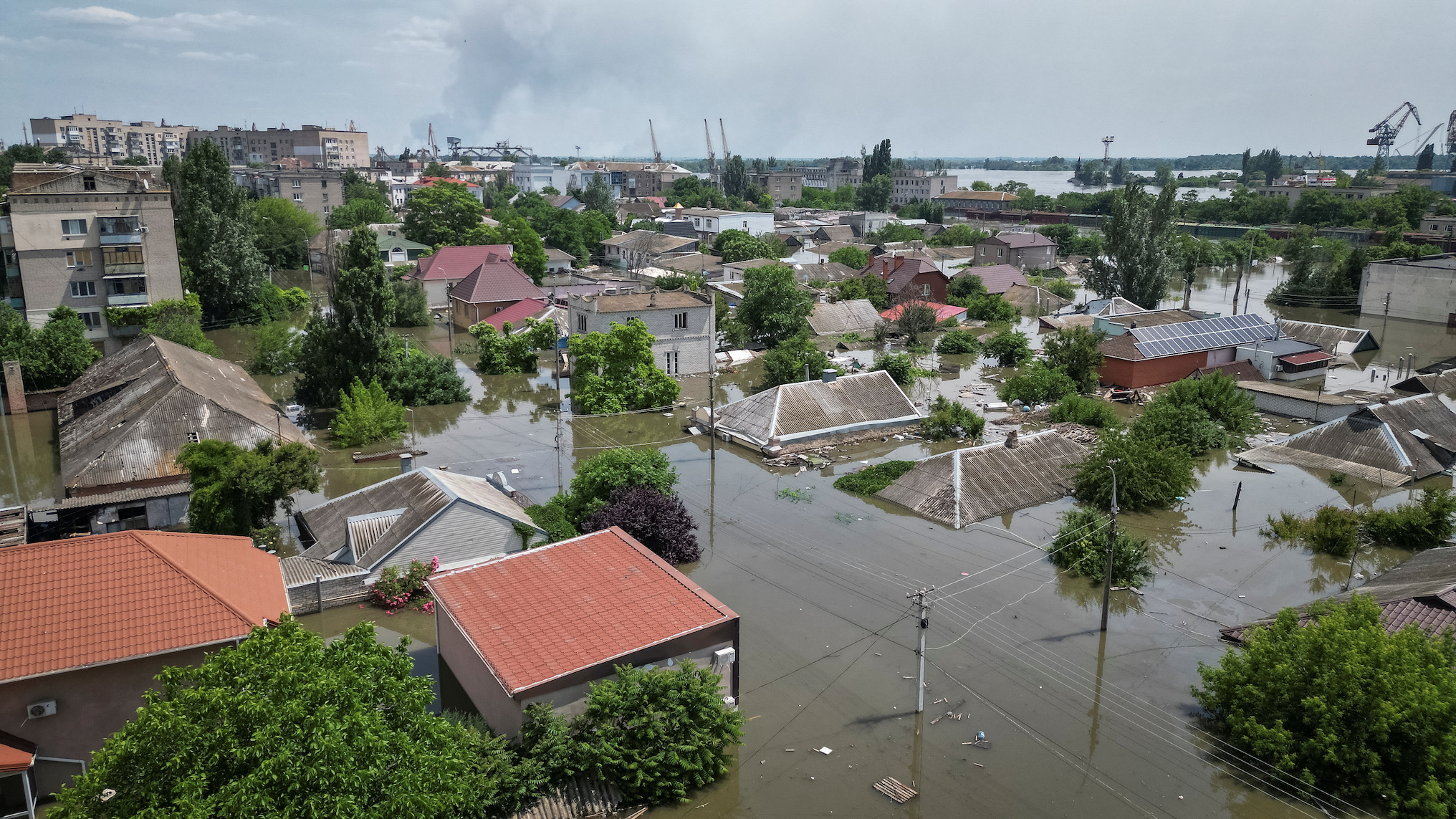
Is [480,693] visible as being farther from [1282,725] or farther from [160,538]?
[1282,725]

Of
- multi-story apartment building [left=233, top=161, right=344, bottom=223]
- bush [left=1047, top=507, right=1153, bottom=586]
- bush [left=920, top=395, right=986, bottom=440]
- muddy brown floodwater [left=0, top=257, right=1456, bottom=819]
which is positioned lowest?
muddy brown floodwater [left=0, top=257, right=1456, bottom=819]

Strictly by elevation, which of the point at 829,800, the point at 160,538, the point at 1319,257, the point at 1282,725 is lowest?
the point at 829,800

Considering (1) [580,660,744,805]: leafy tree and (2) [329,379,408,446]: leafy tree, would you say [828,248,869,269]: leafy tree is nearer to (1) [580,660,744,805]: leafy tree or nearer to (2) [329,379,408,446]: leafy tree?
(2) [329,379,408,446]: leafy tree

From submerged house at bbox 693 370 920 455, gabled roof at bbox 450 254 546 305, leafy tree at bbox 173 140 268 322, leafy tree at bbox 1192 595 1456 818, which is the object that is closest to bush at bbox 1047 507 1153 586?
leafy tree at bbox 1192 595 1456 818

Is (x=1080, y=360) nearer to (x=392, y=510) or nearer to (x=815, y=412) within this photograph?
(x=815, y=412)

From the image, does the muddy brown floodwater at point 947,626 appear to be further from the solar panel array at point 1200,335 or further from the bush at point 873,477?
the solar panel array at point 1200,335

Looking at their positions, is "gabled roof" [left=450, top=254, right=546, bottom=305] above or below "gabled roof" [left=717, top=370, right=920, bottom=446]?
above

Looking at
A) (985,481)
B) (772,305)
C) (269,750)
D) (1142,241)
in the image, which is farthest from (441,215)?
(269,750)

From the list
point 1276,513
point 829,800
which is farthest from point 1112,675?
point 1276,513
